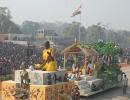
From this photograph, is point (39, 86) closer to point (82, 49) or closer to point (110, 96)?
point (110, 96)

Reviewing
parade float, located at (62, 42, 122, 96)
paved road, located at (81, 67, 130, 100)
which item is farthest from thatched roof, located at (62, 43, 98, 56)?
paved road, located at (81, 67, 130, 100)

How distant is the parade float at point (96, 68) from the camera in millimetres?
21042

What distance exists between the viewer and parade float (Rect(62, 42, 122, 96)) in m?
21.0

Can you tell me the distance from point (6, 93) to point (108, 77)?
9.04 m

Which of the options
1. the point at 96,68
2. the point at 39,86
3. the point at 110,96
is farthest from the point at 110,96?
the point at 39,86

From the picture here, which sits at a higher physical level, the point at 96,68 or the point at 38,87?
the point at 96,68

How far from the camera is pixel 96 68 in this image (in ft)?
75.8

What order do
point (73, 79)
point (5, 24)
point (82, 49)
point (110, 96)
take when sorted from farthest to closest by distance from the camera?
point (5, 24), point (82, 49), point (110, 96), point (73, 79)

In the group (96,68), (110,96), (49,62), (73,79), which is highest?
(49,62)

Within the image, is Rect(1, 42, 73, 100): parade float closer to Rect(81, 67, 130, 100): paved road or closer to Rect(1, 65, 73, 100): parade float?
Rect(1, 65, 73, 100): parade float

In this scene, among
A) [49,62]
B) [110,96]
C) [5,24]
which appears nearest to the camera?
[49,62]

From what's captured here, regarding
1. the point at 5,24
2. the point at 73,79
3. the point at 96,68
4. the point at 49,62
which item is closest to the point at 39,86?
the point at 49,62

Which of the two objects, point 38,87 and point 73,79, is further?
point 73,79

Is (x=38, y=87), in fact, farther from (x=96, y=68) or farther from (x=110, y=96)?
(x=96, y=68)
